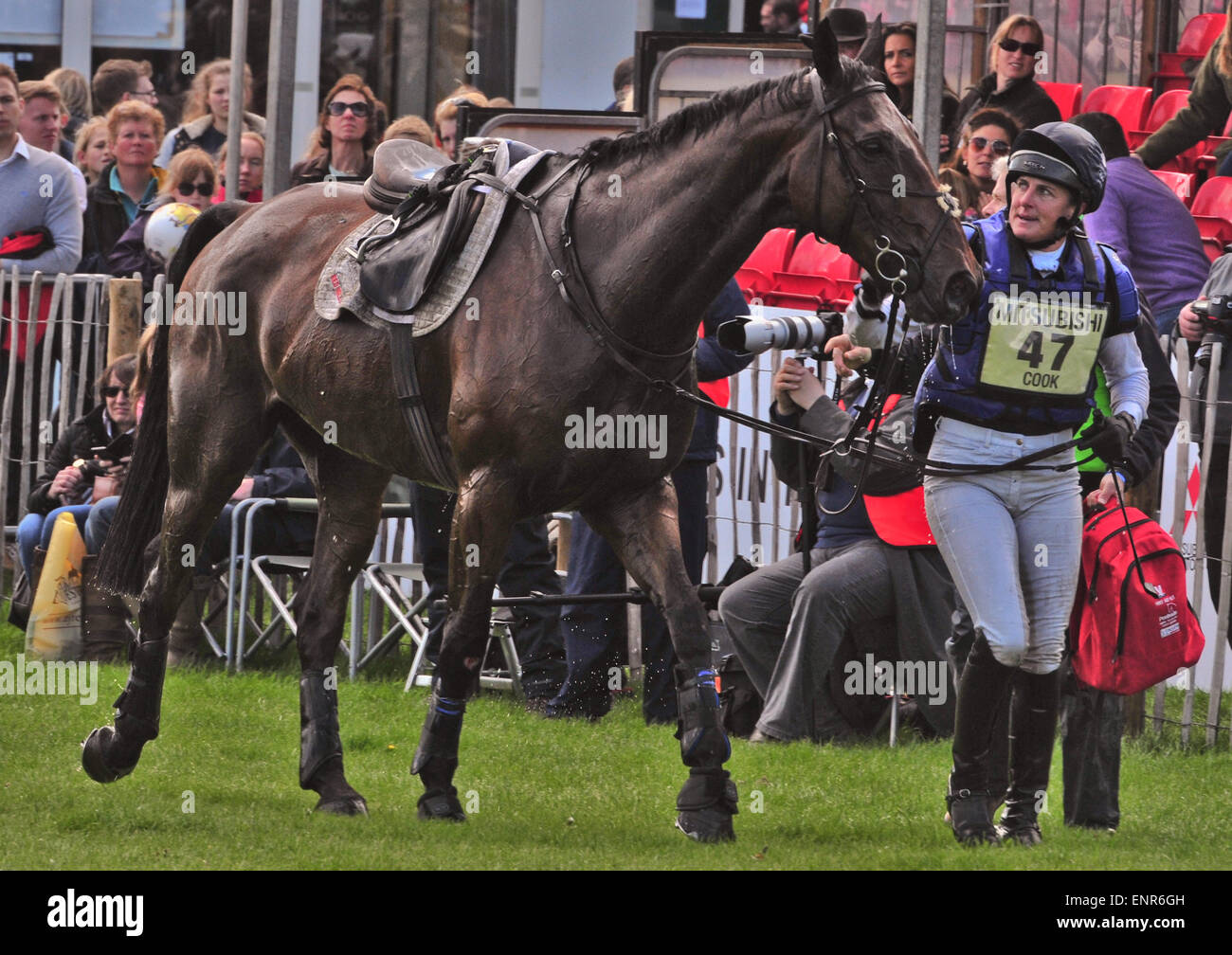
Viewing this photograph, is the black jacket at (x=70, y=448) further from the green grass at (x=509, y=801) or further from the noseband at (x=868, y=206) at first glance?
the noseband at (x=868, y=206)

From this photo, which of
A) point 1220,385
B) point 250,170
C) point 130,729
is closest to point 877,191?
point 130,729

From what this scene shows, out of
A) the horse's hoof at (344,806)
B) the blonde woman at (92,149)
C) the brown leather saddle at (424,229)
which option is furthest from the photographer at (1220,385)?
the blonde woman at (92,149)

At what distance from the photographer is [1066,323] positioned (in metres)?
6.20

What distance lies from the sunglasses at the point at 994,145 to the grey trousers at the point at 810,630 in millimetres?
2753

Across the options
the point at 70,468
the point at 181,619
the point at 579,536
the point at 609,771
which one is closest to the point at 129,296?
the point at 70,468

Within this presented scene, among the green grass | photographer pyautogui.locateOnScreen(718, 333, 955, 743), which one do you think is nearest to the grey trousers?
photographer pyautogui.locateOnScreen(718, 333, 955, 743)

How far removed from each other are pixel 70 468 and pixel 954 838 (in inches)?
234

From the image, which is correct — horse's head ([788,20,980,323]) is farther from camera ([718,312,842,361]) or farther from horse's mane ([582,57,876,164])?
camera ([718,312,842,361])

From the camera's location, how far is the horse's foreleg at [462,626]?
625 cm

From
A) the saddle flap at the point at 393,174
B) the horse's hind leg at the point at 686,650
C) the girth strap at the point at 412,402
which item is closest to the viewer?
the horse's hind leg at the point at 686,650

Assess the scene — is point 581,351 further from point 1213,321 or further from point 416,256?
point 1213,321

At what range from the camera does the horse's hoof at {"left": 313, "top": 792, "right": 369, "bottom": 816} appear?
684 cm

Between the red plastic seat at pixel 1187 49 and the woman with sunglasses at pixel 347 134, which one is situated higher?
the red plastic seat at pixel 1187 49

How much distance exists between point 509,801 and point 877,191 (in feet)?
8.56
